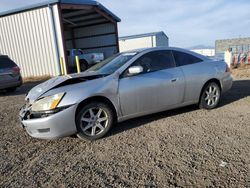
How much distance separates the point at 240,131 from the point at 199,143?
944mm

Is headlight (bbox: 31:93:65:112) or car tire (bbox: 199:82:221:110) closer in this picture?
headlight (bbox: 31:93:65:112)

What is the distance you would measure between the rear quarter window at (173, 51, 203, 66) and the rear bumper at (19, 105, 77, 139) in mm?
2580

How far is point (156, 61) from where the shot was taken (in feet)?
16.7

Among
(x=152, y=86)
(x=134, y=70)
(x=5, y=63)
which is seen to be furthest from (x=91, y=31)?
(x=134, y=70)

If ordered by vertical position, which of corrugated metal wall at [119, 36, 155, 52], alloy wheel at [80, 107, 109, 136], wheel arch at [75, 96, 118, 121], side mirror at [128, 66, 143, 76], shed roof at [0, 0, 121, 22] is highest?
shed roof at [0, 0, 121, 22]

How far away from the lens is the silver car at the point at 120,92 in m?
4.02

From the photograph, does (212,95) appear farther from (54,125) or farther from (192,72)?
(54,125)

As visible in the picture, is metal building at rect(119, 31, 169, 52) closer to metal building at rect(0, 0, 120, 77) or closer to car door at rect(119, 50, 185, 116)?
metal building at rect(0, 0, 120, 77)

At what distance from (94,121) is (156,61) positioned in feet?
6.08

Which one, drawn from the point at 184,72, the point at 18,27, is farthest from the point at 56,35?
the point at 184,72

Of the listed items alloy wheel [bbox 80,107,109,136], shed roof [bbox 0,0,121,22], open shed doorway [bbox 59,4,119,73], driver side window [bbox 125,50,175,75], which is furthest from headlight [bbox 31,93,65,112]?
open shed doorway [bbox 59,4,119,73]

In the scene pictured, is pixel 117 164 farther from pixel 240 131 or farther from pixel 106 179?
pixel 240 131

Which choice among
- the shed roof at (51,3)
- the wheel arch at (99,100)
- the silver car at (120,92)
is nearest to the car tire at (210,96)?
the silver car at (120,92)

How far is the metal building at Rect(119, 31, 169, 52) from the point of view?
125 feet
